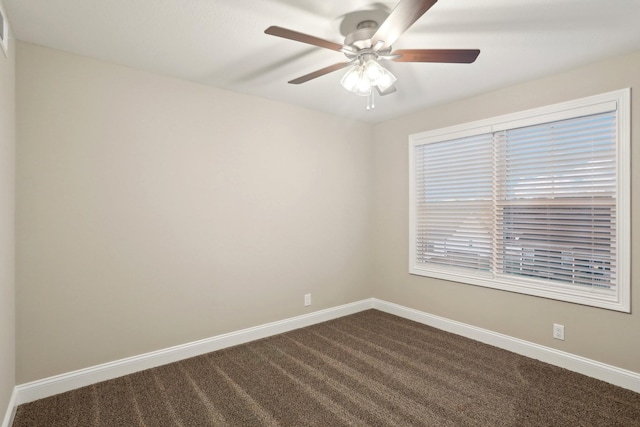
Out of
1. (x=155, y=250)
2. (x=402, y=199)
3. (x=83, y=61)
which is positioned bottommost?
(x=155, y=250)

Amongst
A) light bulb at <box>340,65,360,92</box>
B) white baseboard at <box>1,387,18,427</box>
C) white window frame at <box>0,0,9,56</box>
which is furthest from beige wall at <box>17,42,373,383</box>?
light bulb at <box>340,65,360,92</box>

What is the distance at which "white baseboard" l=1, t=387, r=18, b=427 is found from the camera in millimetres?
1991

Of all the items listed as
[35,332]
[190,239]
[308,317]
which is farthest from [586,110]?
[35,332]

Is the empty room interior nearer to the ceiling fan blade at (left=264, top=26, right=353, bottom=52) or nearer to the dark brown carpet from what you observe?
the ceiling fan blade at (left=264, top=26, right=353, bottom=52)

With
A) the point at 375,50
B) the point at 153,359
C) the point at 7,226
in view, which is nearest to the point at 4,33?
the point at 7,226

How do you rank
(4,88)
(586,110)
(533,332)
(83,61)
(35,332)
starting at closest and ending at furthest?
(4,88)
(35,332)
(83,61)
(586,110)
(533,332)

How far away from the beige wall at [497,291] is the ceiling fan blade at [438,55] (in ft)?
4.95

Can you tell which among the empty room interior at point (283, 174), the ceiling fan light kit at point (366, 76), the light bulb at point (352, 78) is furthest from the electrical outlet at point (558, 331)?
the light bulb at point (352, 78)

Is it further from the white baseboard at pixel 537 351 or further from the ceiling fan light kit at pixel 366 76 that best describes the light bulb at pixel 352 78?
the white baseboard at pixel 537 351

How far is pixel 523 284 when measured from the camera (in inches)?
120

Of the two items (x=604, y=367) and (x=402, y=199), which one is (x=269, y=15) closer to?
(x=402, y=199)

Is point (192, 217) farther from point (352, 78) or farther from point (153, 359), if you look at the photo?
point (352, 78)

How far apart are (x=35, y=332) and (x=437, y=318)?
3.65 metres

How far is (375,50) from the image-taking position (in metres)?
2.05
